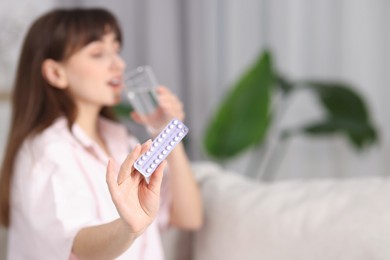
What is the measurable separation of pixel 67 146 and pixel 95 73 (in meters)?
0.15

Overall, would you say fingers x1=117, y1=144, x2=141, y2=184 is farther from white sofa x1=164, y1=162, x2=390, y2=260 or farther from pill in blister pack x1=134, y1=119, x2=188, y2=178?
white sofa x1=164, y1=162, x2=390, y2=260

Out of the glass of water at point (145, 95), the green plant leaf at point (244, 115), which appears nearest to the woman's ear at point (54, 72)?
the glass of water at point (145, 95)

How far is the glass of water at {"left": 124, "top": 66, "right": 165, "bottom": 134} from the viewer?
1235 mm

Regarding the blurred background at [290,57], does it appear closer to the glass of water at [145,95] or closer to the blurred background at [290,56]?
the blurred background at [290,56]

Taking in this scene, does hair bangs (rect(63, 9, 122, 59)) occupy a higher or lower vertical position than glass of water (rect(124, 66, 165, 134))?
higher

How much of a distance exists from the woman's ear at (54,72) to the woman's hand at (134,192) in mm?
421

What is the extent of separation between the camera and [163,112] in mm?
1293

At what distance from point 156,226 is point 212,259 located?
0.48ft

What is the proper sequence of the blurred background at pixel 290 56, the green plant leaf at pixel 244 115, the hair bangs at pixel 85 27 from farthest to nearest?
1. the blurred background at pixel 290 56
2. the green plant leaf at pixel 244 115
3. the hair bangs at pixel 85 27

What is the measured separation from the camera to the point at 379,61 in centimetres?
223

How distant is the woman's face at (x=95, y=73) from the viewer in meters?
1.19

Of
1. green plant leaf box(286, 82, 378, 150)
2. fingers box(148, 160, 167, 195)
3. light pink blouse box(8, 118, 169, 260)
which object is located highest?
fingers box(148, 160, 167, 195)

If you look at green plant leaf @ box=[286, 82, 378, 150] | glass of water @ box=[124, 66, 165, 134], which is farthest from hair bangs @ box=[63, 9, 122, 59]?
green plant leaf @ box=[286, 82, 378, 150]

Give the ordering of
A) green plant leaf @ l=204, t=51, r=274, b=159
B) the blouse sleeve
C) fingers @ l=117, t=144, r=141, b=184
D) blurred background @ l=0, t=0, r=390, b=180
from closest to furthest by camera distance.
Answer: fingers @ l=117, t=144, r=141, b=184 → the blouse sleeve → green plant leaf @ l=204, t=51, r=274, b=159 → blurred background @ l=0, t=0, r=390, b=180
